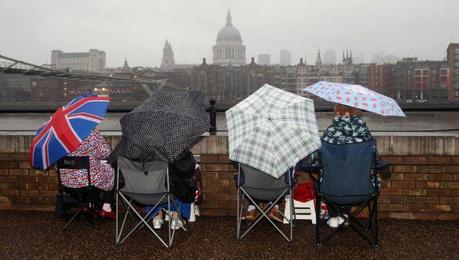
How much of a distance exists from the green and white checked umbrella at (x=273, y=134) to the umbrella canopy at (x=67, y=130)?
1413 millimetres

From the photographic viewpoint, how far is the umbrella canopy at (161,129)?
4.62 metres

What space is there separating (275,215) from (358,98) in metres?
1.88

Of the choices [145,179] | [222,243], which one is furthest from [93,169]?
[222,243]

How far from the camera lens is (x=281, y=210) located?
588 centimetres

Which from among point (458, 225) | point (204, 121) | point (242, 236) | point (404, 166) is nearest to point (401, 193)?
point (404, 166)

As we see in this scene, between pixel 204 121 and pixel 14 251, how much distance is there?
2.32 meters

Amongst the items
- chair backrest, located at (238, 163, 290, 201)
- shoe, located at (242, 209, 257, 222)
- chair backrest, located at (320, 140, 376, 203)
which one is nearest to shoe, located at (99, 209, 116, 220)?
shoe, located at (242, 209, 257, 222)

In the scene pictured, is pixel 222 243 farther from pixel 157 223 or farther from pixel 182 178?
pixel 157 223

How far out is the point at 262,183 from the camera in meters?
4.97

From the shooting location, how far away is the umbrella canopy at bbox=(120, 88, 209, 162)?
4617mm

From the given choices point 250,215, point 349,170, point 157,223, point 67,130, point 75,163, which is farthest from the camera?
point 250,215

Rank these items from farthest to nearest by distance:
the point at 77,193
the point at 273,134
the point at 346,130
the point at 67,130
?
the point at 77,193, the point at 346,130, the point at 67,130, the point at 273,134

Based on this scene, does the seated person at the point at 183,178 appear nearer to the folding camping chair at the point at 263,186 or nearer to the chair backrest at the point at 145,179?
the chair backrest at the point at 145,179

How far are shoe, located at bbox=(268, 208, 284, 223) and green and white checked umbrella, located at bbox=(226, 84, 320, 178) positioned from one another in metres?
1.26
